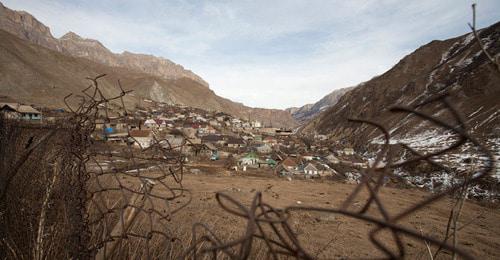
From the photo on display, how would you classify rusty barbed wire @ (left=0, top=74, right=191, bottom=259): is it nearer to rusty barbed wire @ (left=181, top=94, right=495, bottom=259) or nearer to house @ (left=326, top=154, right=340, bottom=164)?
rusty barbed wire @ (left=181, top=94, right=495, bottom=259)

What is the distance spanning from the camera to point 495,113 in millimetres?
36844

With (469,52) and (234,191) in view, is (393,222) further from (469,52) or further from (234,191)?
(469,52)

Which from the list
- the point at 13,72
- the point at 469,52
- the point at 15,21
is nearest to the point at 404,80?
the point at 469,52

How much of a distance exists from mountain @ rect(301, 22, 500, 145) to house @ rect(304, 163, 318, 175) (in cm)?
898

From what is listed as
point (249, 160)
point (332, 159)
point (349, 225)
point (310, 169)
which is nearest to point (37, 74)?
point (249, 160)

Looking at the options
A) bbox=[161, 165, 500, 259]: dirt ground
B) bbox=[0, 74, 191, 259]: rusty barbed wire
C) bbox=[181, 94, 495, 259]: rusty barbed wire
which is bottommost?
bbox=[161, 165, 500, 259]: dirt ground

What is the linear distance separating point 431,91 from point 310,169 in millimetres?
47621

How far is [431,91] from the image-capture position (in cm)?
6656

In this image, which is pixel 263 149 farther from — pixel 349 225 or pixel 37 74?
pixel 37 74

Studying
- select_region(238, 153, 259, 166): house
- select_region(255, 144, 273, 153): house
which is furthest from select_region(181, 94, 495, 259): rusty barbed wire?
select_region(255, 144, 273, 153): house

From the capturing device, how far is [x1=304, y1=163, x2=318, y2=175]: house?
37.1m

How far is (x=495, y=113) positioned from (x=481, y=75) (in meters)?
21.6

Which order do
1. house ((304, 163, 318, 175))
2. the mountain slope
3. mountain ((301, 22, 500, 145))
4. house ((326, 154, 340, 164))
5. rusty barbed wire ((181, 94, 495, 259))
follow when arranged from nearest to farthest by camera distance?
rusty barbed wire ((181, 94, 495, 259)), house ((304, 163, 318, 175)), mountain ((301, 22, 500, 145)), house ((326, 154, 340, 164)), the mountain slope

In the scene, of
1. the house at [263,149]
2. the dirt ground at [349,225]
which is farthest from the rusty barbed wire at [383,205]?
the house at [263,149]
